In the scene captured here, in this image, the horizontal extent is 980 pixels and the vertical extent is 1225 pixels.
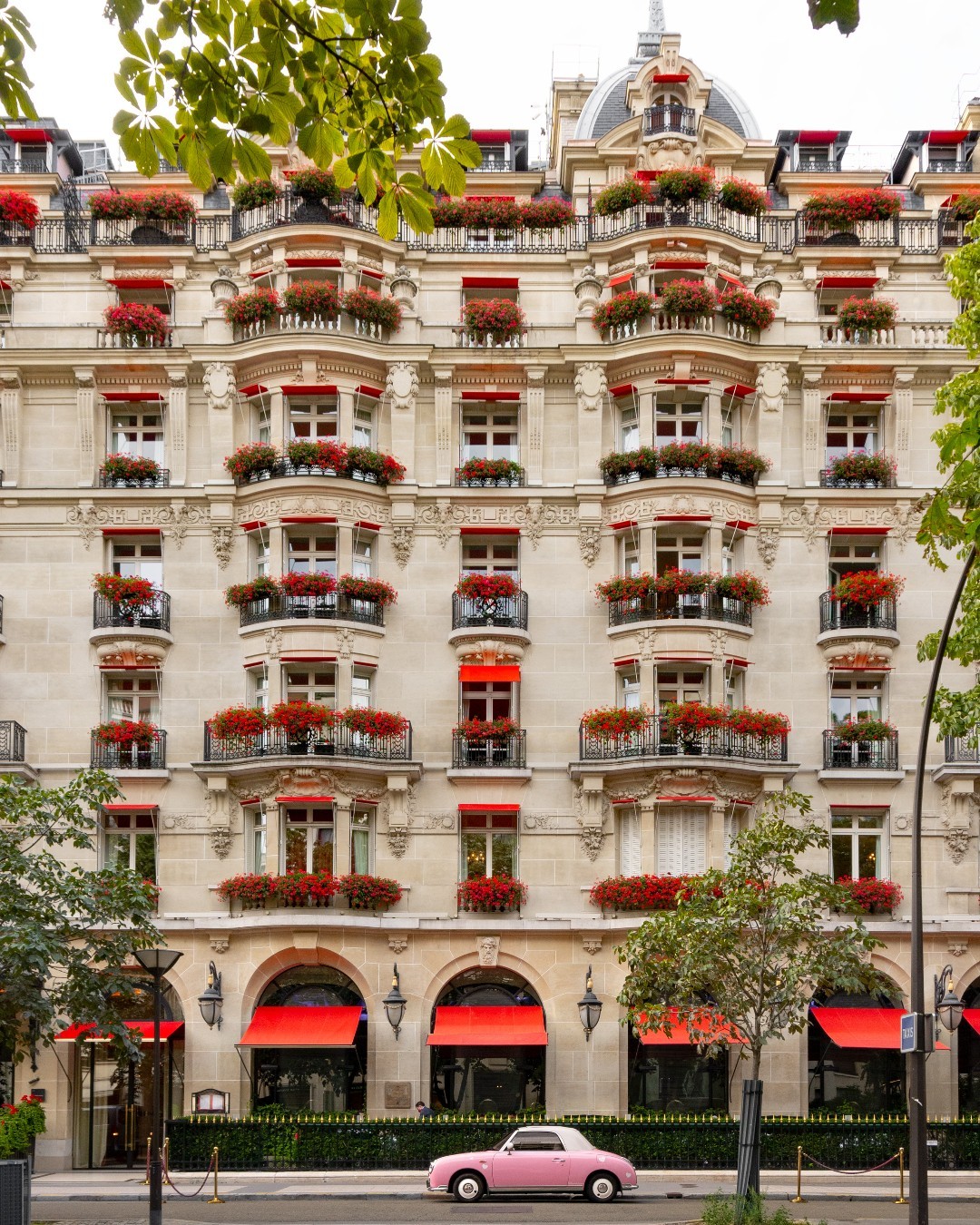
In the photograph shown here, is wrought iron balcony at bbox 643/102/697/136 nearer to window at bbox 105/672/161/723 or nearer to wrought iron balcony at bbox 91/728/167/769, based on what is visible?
window at bbox 105/672/161/723

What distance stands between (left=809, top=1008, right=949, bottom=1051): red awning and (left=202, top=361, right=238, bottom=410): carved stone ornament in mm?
20081

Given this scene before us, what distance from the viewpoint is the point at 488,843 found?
39.7 metres

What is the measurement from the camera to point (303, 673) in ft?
131

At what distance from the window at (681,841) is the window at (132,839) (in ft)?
38.9

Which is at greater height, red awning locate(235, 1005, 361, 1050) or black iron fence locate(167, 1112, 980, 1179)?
red awning locate(235, 1005, 361, 1050)

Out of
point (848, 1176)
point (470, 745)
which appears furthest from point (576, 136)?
point (848, 1176)

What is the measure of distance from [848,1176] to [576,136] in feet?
91.0

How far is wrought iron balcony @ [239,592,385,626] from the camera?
39.2 meters

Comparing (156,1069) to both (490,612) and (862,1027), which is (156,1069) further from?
(862,1027)

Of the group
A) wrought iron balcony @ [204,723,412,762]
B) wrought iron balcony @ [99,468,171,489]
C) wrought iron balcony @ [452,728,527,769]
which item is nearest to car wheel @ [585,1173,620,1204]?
wrought iron balcony @ [452,728,527,769]

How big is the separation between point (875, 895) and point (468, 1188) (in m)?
13.1

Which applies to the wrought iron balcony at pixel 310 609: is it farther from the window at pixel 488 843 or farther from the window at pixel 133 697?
the window at pixel 488 843

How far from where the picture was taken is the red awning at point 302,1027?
36.3m

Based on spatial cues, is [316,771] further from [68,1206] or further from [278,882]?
[68,1206]
